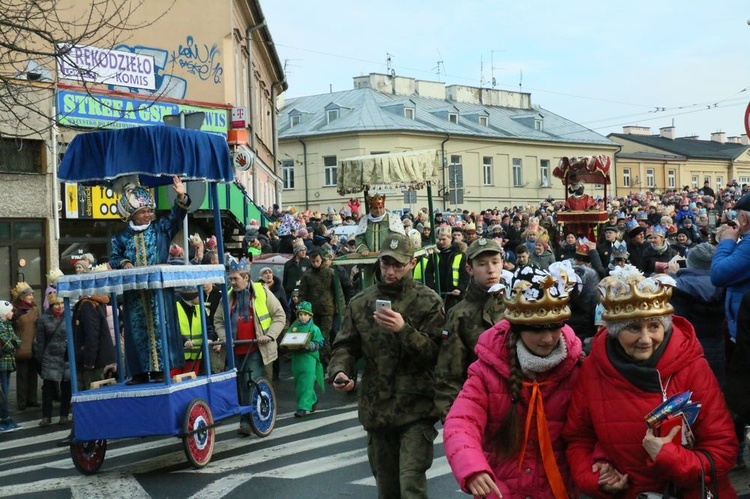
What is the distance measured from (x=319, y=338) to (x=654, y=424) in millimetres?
8707

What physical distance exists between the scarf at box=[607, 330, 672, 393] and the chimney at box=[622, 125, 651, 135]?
3789 inches

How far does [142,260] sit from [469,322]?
454cm

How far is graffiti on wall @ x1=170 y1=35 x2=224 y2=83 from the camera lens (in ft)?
96.0

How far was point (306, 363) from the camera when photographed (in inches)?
479

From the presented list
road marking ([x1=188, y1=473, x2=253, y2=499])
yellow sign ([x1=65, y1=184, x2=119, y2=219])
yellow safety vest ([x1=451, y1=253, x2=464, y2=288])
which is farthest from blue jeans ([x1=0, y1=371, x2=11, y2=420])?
yellow sign ([x1=65, y1=184, x2=119, y2=219])

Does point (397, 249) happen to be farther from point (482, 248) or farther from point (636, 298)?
point (636, 298)

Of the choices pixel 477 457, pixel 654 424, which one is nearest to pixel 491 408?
pixel 477 457

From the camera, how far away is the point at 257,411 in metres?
10.8

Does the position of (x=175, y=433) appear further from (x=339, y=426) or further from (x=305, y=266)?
(x=305, y=266)

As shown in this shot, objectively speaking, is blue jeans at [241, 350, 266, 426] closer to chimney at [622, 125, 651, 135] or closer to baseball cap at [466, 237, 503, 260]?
baseball cap at [466, 237, 503, 260]

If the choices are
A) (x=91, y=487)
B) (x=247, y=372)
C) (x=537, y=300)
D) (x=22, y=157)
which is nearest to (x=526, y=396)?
(x=537, y=300)

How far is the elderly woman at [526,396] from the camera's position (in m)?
4.20

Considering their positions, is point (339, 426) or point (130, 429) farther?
point (339, 426)

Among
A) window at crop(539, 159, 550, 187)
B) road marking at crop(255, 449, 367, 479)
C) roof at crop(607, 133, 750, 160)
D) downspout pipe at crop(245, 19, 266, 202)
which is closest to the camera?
road marking at crop(255, 449, 367, 479)
